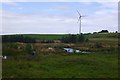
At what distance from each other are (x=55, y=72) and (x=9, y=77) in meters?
4.57

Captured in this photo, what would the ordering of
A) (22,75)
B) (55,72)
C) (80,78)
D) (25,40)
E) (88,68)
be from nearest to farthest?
(80,78), (22,75), (55,72), (88,68), (25,40)

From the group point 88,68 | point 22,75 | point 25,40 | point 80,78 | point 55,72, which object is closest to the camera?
point 80,78

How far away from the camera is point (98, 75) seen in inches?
954

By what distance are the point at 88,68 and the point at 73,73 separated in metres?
3.51

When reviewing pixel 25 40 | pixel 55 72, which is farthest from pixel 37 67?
pixel 25 40

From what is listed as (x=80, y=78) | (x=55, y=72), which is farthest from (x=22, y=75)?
(x=80, y=78)

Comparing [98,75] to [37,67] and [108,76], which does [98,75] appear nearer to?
[108,76]

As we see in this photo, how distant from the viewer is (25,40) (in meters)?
89.0

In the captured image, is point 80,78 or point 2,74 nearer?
point 80,78

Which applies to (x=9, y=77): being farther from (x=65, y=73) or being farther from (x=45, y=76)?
(x=65, y=73)

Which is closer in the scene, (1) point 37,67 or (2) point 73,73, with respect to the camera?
(2) point 73,73

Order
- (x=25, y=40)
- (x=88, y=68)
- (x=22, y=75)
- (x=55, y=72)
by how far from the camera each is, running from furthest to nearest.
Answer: (x=25, y=40) → (x=88, y=68) → (x=55, y=72) → (x=22, y=75)

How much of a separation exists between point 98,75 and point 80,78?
255 centimetres

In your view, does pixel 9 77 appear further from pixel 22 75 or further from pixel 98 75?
pixel 98 75
